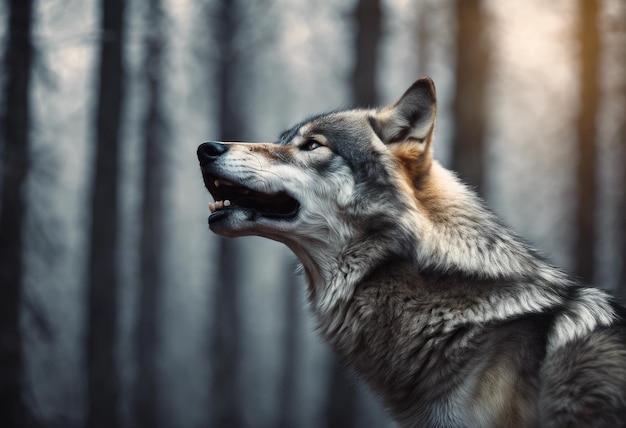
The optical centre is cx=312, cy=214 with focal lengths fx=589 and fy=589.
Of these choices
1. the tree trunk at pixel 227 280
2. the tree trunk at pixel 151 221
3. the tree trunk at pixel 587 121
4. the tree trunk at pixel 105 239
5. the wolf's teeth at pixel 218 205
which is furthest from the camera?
the tree trunk at pixel 227 280

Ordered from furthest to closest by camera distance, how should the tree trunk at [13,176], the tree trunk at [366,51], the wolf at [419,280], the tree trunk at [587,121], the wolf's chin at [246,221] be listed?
the tree trunk at [587,121]
the tree trunk at [366,51]
the tree trunk at [13,176]
the wolf's chin at [246,221]
the wolf at [419,280]

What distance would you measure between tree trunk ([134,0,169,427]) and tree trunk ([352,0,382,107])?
392cm

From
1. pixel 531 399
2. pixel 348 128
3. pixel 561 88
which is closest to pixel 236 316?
pixel 561 88

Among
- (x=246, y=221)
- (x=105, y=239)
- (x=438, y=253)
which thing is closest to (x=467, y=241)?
(x=438, y=253)

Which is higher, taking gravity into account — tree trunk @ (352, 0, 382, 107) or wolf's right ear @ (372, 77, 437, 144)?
tree trunk @ (352, 0, 382, 107)

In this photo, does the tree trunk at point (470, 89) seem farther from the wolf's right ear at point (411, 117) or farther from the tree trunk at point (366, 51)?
the wolf's right ear at point (411, 117)

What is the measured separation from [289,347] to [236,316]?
28.3ft

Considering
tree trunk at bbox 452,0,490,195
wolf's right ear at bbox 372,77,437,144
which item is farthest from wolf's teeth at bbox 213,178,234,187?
tree trunk at bbox 452,0,490,195

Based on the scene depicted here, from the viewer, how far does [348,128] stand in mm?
4281

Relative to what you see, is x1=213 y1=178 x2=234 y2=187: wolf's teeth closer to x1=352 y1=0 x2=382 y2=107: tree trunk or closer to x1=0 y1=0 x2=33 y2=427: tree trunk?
x1=0 y1=0 x2=33 y2=427: tree trunk

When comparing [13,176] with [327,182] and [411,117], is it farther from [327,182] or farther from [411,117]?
[411,117]

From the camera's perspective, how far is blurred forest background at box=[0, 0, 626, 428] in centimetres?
750

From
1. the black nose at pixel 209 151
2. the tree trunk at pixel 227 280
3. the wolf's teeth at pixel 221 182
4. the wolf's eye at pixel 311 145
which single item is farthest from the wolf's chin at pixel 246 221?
the tree trunk at pixel 227 280

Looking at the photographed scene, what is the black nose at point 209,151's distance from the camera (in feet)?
12.5
